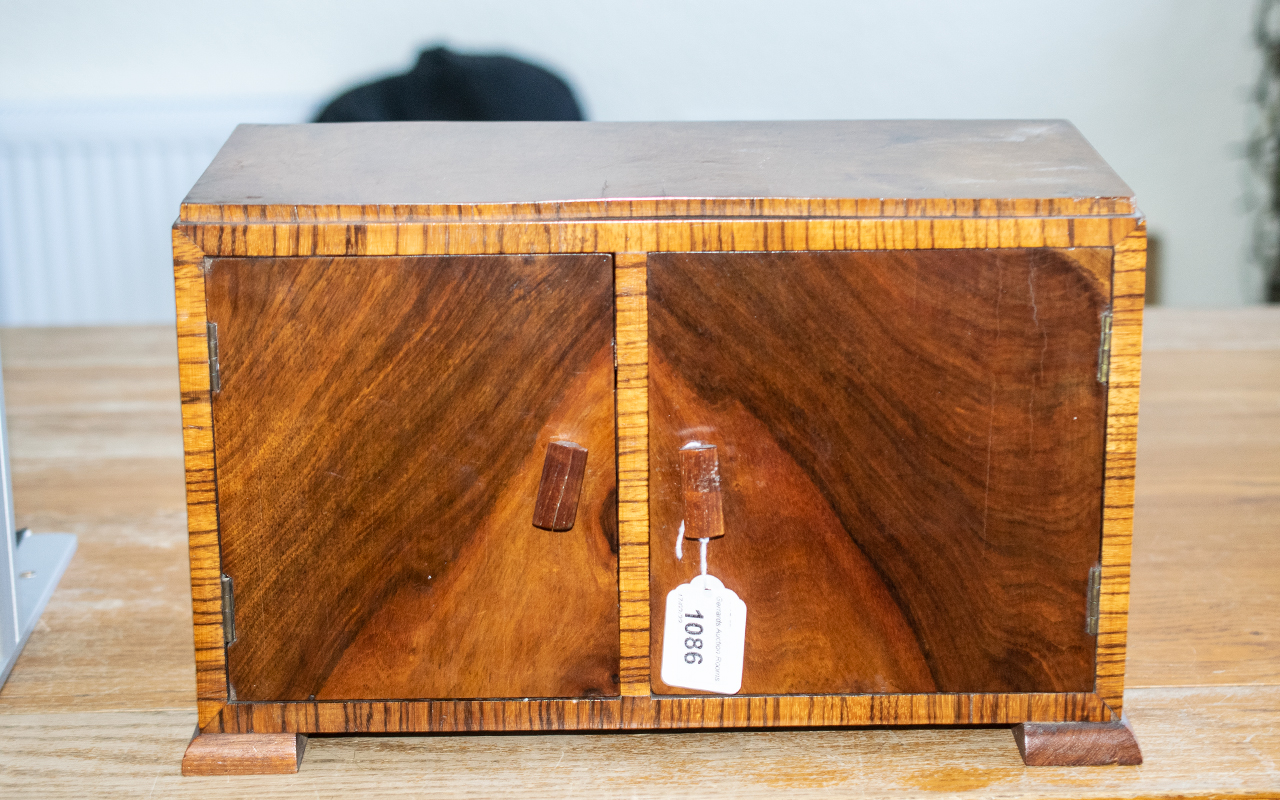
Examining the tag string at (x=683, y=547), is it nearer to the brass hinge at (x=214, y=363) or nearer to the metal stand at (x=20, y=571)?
the brass hinge at (x=214, y=363)

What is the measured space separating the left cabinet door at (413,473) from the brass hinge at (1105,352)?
29 cm

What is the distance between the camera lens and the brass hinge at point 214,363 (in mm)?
680

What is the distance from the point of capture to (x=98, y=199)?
8.23 ft

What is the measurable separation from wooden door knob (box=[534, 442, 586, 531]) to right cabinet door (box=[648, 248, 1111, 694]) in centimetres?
5

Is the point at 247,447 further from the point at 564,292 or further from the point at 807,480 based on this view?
the point at 807,480

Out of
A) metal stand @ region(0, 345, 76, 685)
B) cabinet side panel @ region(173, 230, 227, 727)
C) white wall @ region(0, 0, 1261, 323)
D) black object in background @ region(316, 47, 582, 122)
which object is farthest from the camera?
white wall @ region(0, 0, 1261, 323)

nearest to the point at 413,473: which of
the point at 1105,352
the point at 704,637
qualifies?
the point at 704,637

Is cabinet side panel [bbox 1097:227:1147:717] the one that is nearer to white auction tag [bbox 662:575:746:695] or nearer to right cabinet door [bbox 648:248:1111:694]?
right cabinet door [bbox 648:248:1111:694]

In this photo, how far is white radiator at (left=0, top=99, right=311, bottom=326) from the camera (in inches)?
94.9

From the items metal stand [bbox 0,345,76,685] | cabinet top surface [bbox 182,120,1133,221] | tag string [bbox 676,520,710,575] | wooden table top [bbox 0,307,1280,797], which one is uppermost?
cabinet top surface [bbox 182,120,1133,221]

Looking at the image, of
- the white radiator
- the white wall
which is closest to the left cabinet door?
the white wall

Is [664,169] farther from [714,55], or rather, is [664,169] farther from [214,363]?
[714,55]

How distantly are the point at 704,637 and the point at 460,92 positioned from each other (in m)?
1.35

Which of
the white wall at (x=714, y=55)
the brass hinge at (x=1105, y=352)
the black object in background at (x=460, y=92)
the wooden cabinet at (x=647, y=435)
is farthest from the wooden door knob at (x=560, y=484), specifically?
the white wall at (x=714, y=55)
